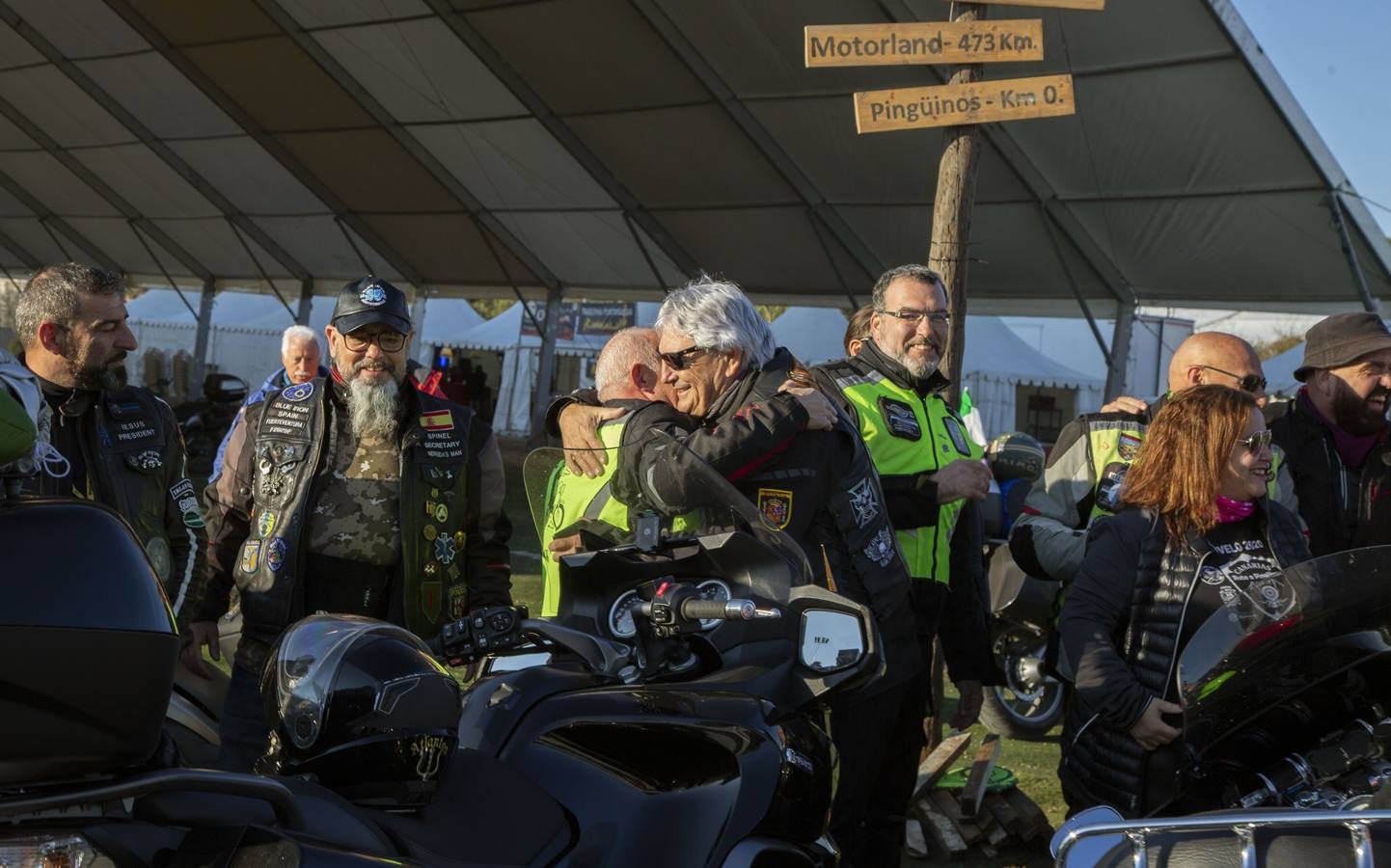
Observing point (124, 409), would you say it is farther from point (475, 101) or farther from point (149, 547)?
point (475, 101)

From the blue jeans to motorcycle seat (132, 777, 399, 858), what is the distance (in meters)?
1.66

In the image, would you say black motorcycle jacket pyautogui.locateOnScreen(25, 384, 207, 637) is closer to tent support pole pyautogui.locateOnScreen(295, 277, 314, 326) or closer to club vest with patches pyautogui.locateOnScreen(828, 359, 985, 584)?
club vest with patches pyautogui.locateOnScreen(828, 359, 985, 584)

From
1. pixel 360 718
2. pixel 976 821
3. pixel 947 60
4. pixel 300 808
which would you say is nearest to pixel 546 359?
pixel 947 60

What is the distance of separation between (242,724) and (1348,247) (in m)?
10.2

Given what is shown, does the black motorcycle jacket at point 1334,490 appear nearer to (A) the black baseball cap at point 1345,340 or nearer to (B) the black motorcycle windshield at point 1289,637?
(A) the black baseball cap at point 1345,340

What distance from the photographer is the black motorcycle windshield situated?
228 centimetres

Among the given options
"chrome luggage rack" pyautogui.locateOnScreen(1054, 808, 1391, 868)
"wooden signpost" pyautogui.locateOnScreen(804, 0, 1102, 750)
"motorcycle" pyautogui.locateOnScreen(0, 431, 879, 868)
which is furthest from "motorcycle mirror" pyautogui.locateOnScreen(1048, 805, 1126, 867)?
"wooden signpost" pyautogui.locateOnScreen(804, 0, 1102, 750)

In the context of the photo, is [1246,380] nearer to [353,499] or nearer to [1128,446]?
[1128,446]

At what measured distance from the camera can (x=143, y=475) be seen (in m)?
3.47

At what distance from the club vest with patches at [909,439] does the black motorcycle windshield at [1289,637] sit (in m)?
1.50

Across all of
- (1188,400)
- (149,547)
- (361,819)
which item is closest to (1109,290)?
(1188,400)

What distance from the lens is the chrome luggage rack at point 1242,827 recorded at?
5.49ft

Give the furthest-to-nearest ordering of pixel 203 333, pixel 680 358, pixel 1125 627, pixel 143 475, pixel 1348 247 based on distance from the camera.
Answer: pixel 203 333 < pixel 1348 247 < pixel 143 475 < pixel 1125 627 < pixel 680 358

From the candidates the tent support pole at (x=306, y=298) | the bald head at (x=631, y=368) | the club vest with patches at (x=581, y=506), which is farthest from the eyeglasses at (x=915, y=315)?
the tent support pole at (x=306, y=298)
